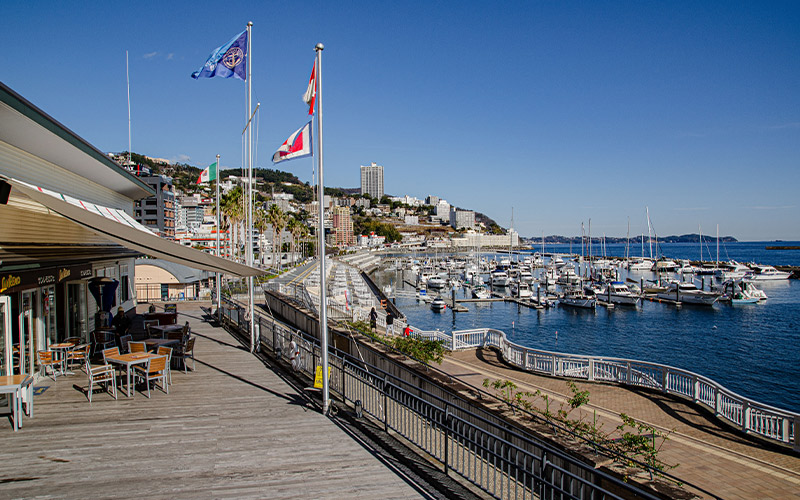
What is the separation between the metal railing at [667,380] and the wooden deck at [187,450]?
11.7 meters

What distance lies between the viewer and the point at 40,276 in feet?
32.8

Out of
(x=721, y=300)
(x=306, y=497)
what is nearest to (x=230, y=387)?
(x=306, y=497)

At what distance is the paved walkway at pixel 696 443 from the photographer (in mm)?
9141

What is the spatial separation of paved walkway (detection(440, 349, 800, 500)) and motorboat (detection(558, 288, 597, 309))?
43.4 meters

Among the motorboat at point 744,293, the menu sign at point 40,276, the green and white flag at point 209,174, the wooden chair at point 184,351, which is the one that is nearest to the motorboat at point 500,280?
the motorboat at point 744,293

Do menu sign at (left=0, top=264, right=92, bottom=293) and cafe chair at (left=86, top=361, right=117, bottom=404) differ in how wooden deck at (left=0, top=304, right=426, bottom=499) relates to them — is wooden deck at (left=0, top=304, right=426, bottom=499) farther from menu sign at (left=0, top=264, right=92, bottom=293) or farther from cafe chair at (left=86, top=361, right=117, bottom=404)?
menu sign at (left=0, top=264, right=92, bottom=293)

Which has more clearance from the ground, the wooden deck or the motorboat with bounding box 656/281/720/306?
the wooden deck

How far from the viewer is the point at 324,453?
652cm

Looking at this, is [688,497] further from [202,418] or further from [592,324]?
[592,324]

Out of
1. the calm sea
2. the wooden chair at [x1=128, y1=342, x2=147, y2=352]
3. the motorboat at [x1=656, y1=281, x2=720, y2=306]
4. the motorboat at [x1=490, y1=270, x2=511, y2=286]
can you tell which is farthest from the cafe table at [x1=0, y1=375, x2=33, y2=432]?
the motorboat at [x1=490, y1=270, x2=511, y2=286]

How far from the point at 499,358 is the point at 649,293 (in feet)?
205

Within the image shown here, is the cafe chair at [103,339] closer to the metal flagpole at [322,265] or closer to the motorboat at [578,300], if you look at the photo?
the metal flagpole at [322,265]

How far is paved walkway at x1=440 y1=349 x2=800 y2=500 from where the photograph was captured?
9141mm

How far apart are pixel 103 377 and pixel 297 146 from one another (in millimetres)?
6379
